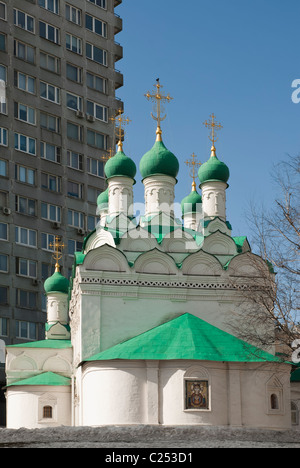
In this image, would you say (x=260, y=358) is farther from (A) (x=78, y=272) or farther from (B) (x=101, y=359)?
(A) (x=78, y=272)

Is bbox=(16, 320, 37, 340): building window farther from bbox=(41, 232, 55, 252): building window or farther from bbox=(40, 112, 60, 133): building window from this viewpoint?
bbox=(40, 112, 60, 133): building window

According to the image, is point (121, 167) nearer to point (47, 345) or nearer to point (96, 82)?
point (47, 345)

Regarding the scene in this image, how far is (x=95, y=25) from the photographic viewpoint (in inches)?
1510

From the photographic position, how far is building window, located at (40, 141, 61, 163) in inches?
1385

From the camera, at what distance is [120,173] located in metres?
24.2

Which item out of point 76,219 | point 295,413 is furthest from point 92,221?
point 295,413

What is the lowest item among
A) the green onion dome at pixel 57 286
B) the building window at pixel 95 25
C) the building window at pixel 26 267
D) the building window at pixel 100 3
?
the green onion dome at pixel 57 286

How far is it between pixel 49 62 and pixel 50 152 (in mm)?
4172

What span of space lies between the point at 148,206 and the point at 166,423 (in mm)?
7047

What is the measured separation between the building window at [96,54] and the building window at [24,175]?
277 inches

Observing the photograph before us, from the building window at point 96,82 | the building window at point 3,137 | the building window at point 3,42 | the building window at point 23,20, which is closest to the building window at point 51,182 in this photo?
the building window at point 3,137

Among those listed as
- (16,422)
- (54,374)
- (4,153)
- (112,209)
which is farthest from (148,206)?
(4,153)

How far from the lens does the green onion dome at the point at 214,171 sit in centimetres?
2469

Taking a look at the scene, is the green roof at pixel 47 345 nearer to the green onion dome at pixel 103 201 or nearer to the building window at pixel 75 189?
the green onion dome at pixel 103 201
